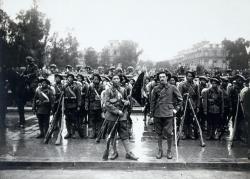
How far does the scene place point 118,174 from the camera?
790 centimetres

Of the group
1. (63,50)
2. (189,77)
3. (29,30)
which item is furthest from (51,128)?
(63,50)

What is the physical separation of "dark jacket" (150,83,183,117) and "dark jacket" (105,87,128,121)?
898 millimetres

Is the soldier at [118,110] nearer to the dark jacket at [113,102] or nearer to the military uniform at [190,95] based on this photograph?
the dark jacket at [113,102]

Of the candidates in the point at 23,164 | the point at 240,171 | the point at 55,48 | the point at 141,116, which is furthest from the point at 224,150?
the point at 55,48

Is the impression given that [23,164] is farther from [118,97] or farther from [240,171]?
[240,171]

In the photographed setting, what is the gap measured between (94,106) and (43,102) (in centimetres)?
167

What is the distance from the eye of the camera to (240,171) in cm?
841

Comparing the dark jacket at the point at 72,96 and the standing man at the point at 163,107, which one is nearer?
the standing man at the point at 163,107

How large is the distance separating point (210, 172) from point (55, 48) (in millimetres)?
44768

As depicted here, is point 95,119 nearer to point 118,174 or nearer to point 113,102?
point 113,102

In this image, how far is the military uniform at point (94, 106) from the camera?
1205cm

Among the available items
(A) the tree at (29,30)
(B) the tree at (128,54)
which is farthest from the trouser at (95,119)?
(B) the tree at (128,54)

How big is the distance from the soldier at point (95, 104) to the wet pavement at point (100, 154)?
32.4 inches

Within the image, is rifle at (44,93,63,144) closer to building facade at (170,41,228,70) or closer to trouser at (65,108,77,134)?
trouser at (65,108,77,134)
